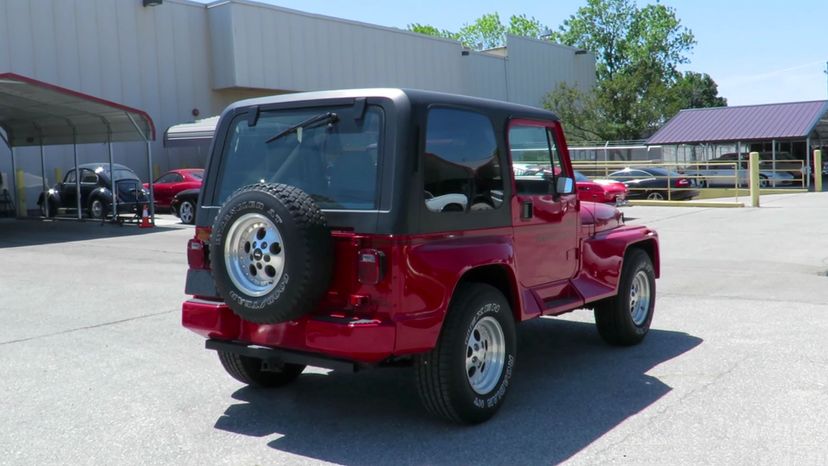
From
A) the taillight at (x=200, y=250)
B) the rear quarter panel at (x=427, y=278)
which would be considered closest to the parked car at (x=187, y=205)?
the taillight at (x=200, y=250)

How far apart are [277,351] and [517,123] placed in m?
2.24

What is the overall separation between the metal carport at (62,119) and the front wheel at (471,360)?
51.0 feet

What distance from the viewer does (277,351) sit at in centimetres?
481

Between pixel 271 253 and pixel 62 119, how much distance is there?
2057 centimetres

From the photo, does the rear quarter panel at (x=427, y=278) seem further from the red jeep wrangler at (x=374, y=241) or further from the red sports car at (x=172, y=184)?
the red sports car at (x=172, y=184)

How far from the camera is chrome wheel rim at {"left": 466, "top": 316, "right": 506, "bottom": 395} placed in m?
5.05

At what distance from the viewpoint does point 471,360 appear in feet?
16.6

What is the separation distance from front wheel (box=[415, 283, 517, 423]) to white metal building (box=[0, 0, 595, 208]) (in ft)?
83.0

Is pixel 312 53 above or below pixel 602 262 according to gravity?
above

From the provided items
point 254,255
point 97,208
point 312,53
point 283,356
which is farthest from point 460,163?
point 312,53

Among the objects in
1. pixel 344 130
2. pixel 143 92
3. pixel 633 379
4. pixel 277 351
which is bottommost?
pixel 633 379

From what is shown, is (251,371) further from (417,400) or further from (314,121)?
(314,121)

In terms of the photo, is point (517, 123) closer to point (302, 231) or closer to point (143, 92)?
point (302, 231)

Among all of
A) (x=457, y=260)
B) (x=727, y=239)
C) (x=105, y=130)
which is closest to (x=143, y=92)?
(x=105, y=130)
